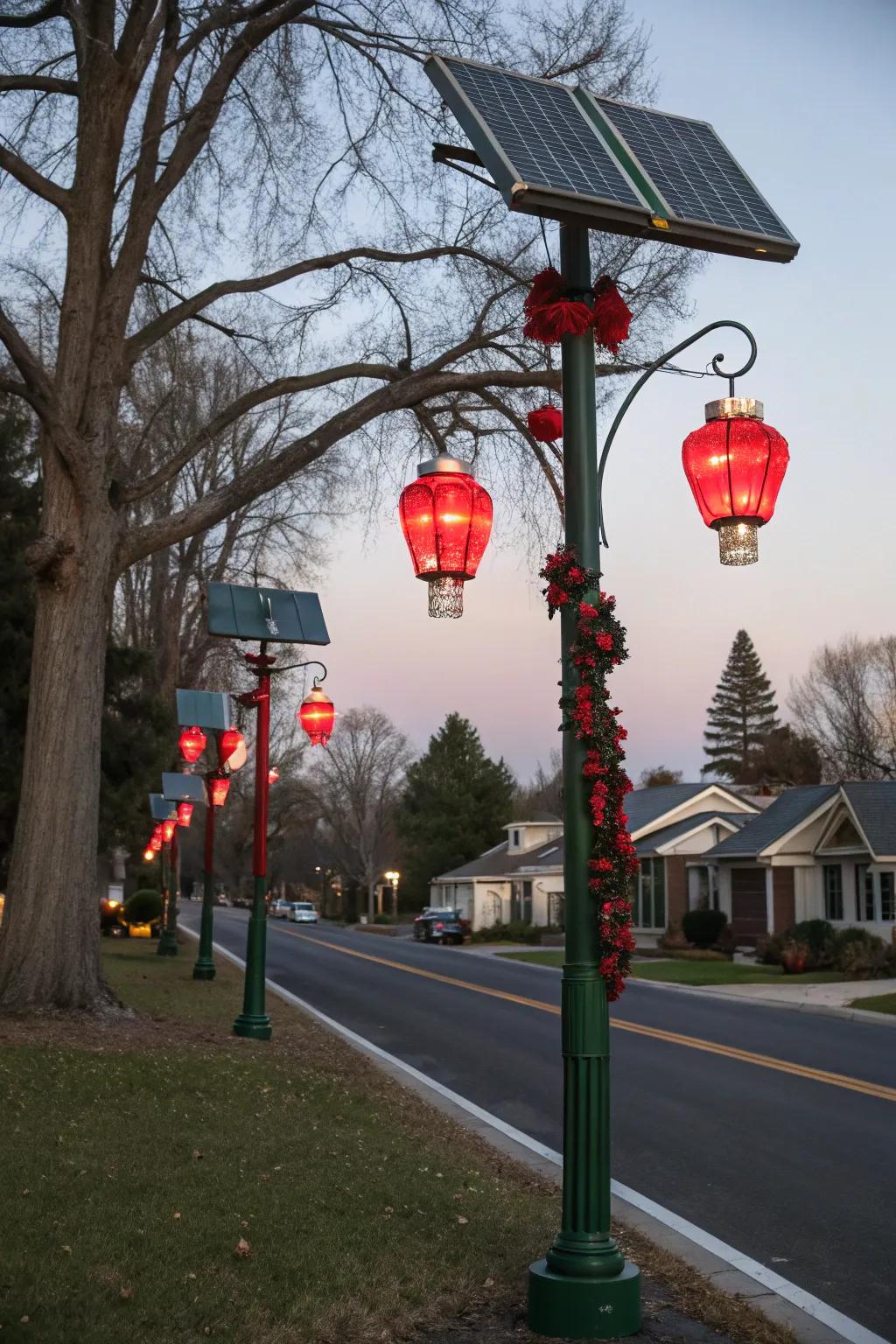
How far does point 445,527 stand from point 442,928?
49852 mm

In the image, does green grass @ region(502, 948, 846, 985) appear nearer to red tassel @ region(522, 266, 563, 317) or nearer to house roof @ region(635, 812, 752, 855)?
house roof @ region(635, 812, 752, 855)

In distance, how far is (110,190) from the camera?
15219 millimetres

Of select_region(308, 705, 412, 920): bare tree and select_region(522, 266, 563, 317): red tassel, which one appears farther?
select_region(308, 705, 412, 920): bare tree

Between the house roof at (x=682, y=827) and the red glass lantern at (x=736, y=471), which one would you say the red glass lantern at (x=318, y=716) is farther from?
the house roof at (x=682, y=827)

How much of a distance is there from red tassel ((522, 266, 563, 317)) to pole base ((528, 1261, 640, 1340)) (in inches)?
166

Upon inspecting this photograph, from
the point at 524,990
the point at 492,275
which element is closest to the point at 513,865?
the point at 524,990

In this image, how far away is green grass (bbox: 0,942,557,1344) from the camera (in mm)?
5363

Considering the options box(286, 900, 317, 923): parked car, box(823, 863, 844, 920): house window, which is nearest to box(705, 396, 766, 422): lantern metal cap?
box(823, 863, 844, 920): house window

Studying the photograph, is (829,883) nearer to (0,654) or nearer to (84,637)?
(0,654)

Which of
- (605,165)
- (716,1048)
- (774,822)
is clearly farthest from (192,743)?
(605,165)

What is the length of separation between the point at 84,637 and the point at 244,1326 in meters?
9.84

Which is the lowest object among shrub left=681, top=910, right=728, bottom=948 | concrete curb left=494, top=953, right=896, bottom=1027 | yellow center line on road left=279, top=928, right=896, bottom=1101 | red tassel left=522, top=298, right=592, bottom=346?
concrete curb left=494, top=953, right=896, bottom=1027

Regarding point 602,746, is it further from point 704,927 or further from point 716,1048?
point 704,927

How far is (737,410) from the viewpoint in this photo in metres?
6.53
